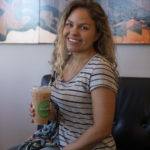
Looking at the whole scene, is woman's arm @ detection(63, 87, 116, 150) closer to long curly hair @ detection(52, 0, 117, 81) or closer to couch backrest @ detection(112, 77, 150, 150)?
long curly hair @ detection(52, 0, 117, 81)

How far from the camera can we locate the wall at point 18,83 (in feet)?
6.79

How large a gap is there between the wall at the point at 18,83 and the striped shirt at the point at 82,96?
84 centimetres

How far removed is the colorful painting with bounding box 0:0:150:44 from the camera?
5.77ft

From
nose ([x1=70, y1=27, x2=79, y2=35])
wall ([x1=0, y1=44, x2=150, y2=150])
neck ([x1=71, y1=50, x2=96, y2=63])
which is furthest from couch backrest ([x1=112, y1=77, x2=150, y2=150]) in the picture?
wall ([x1=0, y1=44, x2=150, y2=150])

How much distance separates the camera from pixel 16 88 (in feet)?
7.06

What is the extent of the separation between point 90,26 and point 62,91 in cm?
36

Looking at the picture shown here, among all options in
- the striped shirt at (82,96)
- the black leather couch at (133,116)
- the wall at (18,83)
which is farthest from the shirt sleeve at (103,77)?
the wall at (18,83)

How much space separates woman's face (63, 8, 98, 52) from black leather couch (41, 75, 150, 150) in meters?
0.53

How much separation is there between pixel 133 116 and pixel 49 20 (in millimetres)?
986

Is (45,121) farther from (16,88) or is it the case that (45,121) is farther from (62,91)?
(16,88)

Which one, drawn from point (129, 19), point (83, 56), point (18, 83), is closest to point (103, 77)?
point (83, 56)

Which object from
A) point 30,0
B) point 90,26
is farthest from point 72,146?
point 30,0

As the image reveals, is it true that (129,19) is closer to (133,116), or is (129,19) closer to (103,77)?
(133,116)

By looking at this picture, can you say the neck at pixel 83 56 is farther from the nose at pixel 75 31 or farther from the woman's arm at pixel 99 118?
the woman's arm at pixel 99 118
